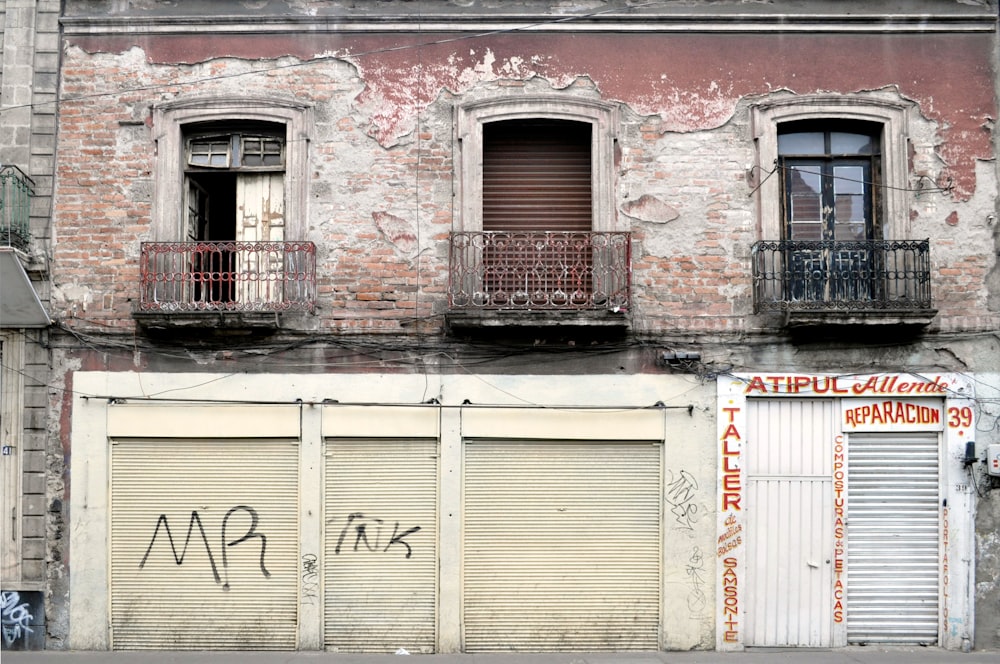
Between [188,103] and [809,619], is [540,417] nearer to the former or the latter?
[809,619]

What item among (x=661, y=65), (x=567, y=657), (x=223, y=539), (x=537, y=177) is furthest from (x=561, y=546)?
(x=661, y=65)

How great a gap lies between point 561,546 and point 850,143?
5.30 meters

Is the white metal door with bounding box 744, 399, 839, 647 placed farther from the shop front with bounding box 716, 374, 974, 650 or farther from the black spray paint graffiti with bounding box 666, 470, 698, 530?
the black spray paint graffiti with bounding box 666, 470, 698, 530

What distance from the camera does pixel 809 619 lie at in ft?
30.3

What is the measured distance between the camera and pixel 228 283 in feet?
31.5

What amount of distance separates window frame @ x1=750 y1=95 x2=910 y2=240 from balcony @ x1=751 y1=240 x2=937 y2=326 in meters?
0.27

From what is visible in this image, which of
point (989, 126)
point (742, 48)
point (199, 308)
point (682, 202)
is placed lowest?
point (199, 308)

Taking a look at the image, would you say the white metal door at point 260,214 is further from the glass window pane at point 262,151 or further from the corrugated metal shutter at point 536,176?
the corrugated metal shutter at point 536,176

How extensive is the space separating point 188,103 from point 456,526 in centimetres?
522

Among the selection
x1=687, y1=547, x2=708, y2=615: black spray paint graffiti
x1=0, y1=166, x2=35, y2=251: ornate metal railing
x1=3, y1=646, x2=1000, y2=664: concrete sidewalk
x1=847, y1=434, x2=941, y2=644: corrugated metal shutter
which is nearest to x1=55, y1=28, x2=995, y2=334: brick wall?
x1=0, y1=166, x2=35, y2=251: ornate metal railing

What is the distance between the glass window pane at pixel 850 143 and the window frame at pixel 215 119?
18.3 feet

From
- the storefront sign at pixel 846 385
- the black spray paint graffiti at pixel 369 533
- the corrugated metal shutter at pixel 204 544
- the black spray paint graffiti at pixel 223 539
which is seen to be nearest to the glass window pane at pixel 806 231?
the storefront sign at pixel 846 385

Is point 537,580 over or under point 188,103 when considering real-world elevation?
under

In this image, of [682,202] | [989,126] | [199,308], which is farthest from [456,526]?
[989,126]
